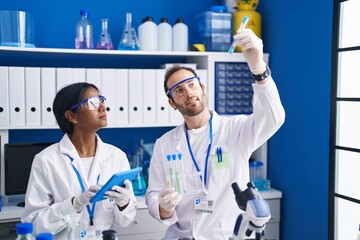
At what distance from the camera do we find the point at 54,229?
74.9 inches

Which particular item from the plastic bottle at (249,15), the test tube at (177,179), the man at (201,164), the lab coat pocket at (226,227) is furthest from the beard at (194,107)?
the plastic bottle at (249,15)

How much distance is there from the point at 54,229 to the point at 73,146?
0.42m

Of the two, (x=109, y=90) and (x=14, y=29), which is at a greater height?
(x=14, y=29)

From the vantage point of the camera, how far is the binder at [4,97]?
8.88 ft

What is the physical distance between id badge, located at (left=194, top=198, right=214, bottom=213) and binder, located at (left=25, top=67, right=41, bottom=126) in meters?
1.28

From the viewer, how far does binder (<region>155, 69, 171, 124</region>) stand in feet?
9.98

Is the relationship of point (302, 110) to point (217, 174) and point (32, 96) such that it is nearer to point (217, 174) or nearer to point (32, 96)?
point (217, 174)

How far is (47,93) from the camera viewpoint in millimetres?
2816

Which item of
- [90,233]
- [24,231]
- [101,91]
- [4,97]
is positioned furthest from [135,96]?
[24,231]

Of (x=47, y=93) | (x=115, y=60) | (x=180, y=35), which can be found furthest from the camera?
(x=115, y=60)

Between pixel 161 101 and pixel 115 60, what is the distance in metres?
0.52

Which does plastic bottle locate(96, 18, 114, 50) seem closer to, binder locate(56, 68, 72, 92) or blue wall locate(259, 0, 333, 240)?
binder locate(56, 68, 72, 92)

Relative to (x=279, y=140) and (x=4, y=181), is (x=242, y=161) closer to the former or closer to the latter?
(x=279, y=140)

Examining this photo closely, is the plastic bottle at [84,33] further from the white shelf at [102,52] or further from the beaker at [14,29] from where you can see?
the beaker at [14,29]
